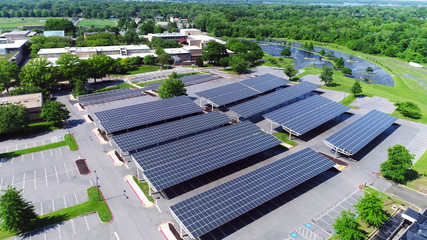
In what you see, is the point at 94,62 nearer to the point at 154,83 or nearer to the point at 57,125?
the point at 154,83

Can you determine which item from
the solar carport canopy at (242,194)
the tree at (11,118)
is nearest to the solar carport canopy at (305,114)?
the solar carport canopy at (242,194)

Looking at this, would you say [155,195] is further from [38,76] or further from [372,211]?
[38,76]

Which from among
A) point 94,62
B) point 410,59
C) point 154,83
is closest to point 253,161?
point 154,83

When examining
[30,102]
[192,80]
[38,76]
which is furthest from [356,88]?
[38,76]

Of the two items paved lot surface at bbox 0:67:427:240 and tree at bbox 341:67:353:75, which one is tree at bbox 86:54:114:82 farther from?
tree at bbox 341:67:353:75

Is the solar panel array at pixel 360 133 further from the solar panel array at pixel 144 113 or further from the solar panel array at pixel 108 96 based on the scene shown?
the solar panel array at pixel 108 96

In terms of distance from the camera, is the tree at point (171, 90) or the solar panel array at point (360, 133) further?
the tree at point (171, 90)
